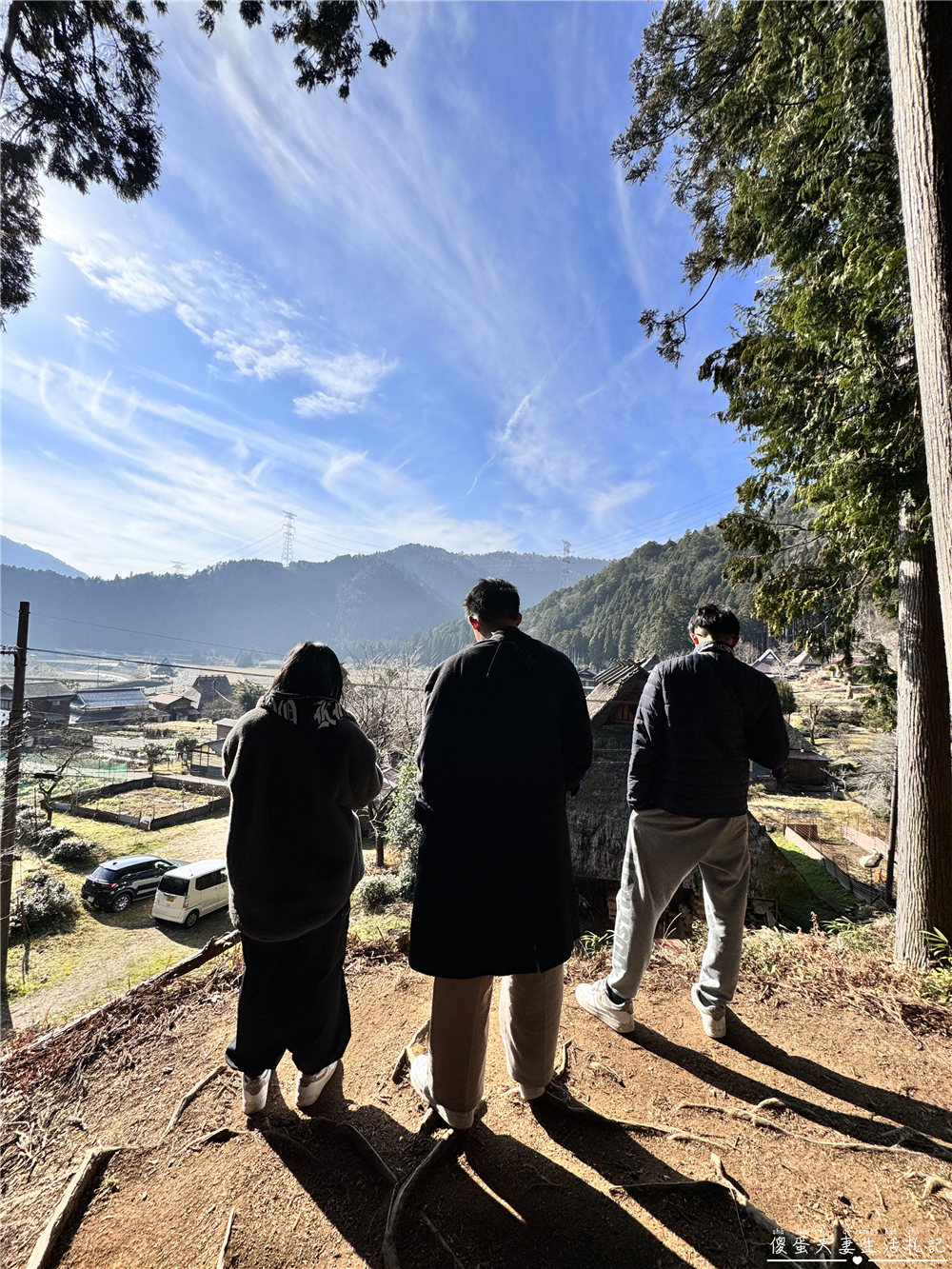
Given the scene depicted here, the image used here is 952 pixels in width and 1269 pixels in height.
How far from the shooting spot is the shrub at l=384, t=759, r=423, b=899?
10.9m

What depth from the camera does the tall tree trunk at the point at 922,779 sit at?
10.8ft

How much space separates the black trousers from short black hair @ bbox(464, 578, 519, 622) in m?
1.37

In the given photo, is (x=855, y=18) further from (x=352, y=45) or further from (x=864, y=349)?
(x=352, y=45)

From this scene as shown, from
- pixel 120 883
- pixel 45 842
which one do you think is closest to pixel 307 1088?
pixel 120 883

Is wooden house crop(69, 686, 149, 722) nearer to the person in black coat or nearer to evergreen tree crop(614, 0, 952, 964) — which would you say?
the person in black coat

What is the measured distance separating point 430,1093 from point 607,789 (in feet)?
24.6

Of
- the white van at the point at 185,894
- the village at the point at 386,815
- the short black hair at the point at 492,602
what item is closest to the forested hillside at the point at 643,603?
the village at the point at 386,815

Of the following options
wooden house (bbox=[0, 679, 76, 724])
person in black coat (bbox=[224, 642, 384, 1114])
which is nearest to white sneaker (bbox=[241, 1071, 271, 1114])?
→ person in black coat (bbox=[224, 642, 384, 1114])

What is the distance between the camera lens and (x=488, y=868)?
5.53ft

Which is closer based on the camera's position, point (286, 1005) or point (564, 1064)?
point (286, 1005)

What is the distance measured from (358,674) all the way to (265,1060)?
1058 inches

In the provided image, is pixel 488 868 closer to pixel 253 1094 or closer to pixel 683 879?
pixel 683 879

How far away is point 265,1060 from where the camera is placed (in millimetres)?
1944

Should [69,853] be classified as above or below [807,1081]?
below
